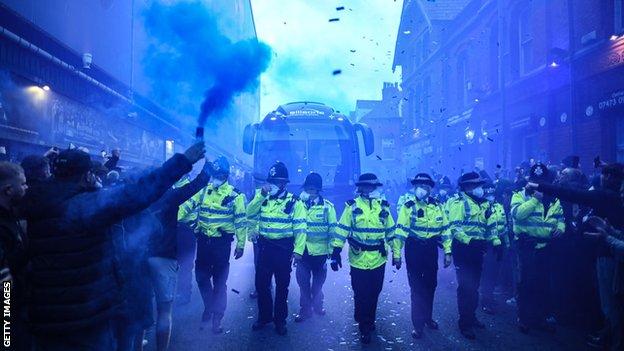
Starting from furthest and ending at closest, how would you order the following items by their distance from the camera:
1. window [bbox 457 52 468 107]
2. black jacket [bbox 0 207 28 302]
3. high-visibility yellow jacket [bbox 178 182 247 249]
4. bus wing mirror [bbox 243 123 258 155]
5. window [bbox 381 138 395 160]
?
window [bbox 381 138 395 160] → window [bbox 457 52 468 107] → bus wing mirror [bbox 243 123 258 155] → high-visibility yellow jacket [bbox 178 182 247 249] → black jacket [bbox 0 207 28 302]

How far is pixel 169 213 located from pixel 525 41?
16.9 meters

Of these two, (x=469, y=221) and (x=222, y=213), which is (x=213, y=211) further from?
(x=469, y=221)

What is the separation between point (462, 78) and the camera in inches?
928

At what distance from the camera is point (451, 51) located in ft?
81.5

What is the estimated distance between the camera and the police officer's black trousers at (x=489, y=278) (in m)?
6.78

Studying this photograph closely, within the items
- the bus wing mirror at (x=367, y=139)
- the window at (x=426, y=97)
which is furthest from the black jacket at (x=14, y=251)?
the window at (x=426, y=97)

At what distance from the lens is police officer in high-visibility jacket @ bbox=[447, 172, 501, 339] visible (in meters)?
5.77

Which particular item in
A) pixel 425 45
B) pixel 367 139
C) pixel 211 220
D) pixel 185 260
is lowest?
pixel 185 260

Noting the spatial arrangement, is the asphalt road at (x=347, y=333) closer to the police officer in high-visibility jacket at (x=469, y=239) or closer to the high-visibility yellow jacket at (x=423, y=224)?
the police officer in high-visibility jacket at (x=469, y=239)

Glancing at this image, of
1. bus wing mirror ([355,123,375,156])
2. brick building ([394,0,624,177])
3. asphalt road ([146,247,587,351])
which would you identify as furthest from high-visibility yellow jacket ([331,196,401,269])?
brick building ([394,0,624,177])

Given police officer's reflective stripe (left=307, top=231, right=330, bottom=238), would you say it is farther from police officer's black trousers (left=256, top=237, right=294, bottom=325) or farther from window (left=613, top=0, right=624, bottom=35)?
window (left=613, top=0, right=624, bottom=35)

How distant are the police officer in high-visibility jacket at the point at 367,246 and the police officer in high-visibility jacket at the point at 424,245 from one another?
290mm

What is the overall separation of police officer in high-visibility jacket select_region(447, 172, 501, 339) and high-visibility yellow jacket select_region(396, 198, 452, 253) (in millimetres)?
318

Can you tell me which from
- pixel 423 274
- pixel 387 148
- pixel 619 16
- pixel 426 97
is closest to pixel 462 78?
pixel 426 97
